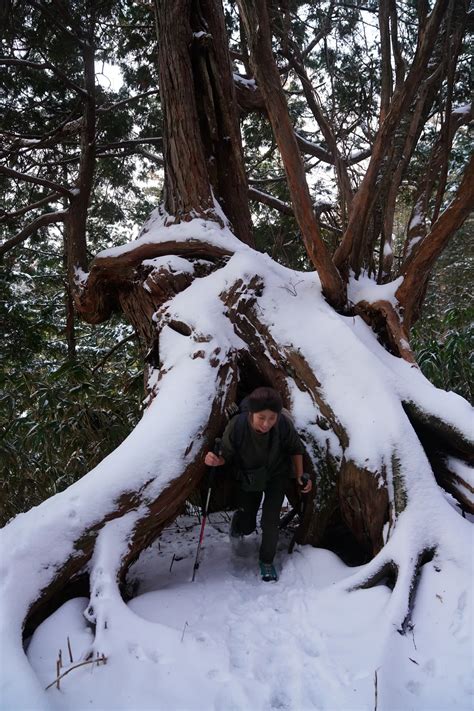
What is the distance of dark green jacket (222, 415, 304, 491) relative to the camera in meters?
2.84

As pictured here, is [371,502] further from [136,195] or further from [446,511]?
[136,195]

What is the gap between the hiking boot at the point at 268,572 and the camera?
280 cm

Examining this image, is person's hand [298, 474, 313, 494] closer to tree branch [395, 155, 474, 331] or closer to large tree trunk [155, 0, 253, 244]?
tree branch [395, 155, 474, 331]

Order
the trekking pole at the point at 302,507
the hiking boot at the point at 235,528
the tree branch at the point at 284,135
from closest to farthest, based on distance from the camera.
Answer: the trekking pole at the point at 302,507 < the tree branch at the point at 284,135 < the hiking boot at the point at 235,528

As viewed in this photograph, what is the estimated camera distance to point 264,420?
8.68ft

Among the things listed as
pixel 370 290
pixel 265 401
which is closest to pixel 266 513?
pixel 265 401

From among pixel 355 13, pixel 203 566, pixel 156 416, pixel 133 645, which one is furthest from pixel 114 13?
pixel 133 645

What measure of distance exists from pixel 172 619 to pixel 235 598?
1.47 ft

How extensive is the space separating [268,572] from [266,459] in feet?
2.19

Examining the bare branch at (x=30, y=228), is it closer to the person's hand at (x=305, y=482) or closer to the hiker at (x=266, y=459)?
the hiker at (x=266, y=459)

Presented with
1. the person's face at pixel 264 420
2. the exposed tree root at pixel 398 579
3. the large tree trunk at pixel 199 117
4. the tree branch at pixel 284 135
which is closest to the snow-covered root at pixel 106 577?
the person's face at pixel 264 420

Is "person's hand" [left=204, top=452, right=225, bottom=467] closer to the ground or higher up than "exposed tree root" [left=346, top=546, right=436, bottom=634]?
higher up

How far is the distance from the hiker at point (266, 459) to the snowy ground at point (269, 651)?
412 millimetres

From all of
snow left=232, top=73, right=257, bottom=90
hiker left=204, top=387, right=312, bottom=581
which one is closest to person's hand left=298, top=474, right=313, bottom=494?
hiker left=204, top=387, right=312, bottom=581
